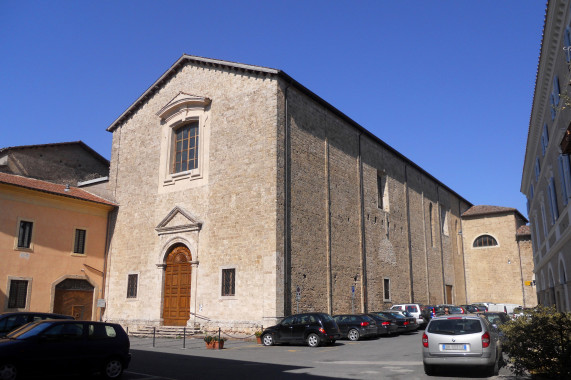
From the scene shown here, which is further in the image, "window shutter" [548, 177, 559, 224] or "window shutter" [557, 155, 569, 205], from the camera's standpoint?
"window shutter" [548, 177, 559, 224]

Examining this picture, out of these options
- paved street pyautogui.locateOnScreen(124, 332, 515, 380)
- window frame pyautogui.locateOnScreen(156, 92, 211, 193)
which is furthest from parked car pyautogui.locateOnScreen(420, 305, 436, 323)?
window frame pyautogui.locateOnScreen(156, 92, 211, 193)

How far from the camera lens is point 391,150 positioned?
3409cm

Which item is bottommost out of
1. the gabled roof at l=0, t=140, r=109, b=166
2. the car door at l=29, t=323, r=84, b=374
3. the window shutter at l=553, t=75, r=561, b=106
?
the car door at l=29, t=323, r=84, b=374

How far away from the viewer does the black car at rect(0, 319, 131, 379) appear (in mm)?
9438

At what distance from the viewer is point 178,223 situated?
24.8 meters

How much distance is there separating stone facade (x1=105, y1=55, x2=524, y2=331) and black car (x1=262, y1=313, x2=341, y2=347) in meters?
1.48

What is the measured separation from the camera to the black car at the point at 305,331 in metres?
17.7

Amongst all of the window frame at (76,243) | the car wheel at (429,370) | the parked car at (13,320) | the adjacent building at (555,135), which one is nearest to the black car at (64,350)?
the parked car at (13,320)

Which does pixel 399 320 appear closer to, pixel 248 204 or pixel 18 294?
pixel 248 204

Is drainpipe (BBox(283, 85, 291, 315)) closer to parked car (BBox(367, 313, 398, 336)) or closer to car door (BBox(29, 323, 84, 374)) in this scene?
parked car (BBox(367, 313, 398, 336))

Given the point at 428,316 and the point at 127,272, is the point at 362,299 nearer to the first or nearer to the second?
the point at 428,316

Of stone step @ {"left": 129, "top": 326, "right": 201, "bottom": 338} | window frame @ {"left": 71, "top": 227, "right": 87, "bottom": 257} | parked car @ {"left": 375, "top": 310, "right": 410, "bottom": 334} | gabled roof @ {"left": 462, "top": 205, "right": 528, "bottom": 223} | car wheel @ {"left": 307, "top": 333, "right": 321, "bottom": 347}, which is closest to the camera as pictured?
car wheel @ {"left": 307, "top": 333, "right": 321, "bottom": 347}

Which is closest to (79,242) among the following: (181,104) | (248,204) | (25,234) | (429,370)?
(25,234)

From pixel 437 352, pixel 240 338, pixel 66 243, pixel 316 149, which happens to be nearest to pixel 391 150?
pixel 316 149
